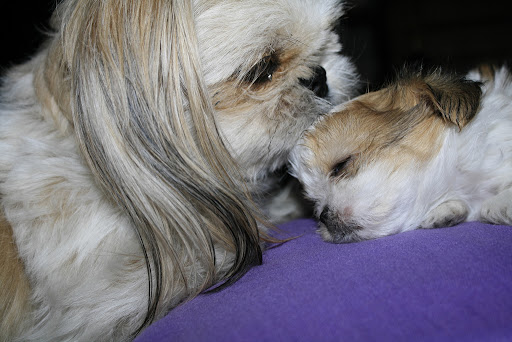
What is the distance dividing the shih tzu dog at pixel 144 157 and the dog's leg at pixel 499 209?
0.64 metres

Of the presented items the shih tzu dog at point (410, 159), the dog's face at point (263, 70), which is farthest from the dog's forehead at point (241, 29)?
the shih tzu dog at point (410, 159)

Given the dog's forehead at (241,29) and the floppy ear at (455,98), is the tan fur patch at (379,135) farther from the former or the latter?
the dog's forehead at (241,29)

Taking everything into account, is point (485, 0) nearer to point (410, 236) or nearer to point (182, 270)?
point (410, 236)

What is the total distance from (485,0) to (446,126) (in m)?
4.03

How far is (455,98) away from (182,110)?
0.83m

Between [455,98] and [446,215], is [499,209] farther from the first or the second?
[455,98]

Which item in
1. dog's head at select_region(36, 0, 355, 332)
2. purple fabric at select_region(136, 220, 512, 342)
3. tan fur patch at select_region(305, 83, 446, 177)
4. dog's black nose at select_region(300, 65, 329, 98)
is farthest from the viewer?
dog's black nose at select_region(300, 65, 329, 98)

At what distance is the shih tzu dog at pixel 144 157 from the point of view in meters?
1.35

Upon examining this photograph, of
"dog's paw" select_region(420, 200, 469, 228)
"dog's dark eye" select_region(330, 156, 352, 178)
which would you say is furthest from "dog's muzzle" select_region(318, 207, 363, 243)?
"dog's paw" select_region(420, 200, 469, 228)

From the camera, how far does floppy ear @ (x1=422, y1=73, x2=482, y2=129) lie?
143 cm

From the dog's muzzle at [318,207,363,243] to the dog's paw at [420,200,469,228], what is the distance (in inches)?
9.3

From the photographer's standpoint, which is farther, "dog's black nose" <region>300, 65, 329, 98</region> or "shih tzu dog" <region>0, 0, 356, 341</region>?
"dog's black nose" <region>300, 65, 329, 98</region>

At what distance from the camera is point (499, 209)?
4.78 feet

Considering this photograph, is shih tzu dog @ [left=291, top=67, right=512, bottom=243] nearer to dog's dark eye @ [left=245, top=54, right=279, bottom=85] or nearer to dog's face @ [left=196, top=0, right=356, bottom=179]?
dog's face @ [left=196, top=0, right=356, bottom=179]
